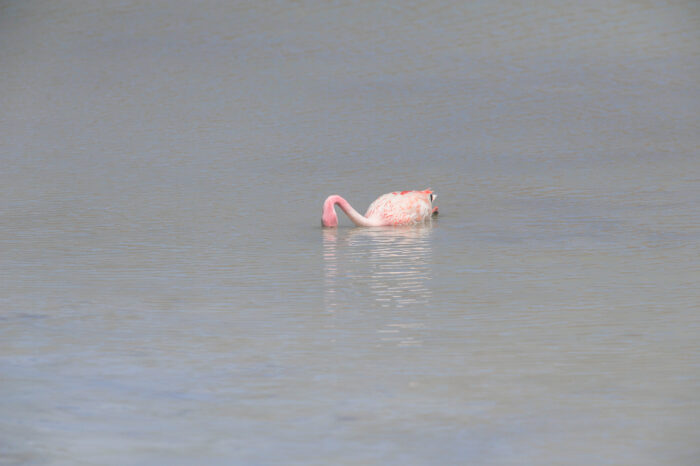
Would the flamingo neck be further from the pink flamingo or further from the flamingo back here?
the flamingo back

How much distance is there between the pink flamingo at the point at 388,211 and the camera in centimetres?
1080

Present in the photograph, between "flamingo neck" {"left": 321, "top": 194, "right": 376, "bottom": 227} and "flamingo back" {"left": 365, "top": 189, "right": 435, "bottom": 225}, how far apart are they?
15 centimetres

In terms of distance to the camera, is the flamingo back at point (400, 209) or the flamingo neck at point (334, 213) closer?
the flamingo neck at point (334, 213)

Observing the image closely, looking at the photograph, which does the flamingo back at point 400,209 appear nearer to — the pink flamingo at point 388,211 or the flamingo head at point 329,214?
the pink flamingo at point 388,211

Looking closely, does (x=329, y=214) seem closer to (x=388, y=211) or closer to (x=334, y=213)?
(x=334, y=213)

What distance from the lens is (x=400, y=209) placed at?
36.3ft

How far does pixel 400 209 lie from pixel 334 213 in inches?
26.6

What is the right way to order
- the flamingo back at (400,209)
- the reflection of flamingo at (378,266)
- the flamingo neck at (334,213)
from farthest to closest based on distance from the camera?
the flamingo back at (400,209), the flamingo neck at (334,213), the reflection of flamingo at (378,266)

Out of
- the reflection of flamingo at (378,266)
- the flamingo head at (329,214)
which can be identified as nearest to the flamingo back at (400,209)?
the reflection of flamingo at (378,266)

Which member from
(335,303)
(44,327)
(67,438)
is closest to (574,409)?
(67,438)

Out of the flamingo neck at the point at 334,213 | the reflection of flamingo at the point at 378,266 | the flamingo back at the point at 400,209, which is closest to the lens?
the reflection of flamingo at the point at 378,266

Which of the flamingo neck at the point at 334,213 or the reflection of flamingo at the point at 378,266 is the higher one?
the flamingo neck at the point at 334,213

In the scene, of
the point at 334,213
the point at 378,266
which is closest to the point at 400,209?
the point at 334,213

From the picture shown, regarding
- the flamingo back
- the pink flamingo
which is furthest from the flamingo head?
the flamingo back
